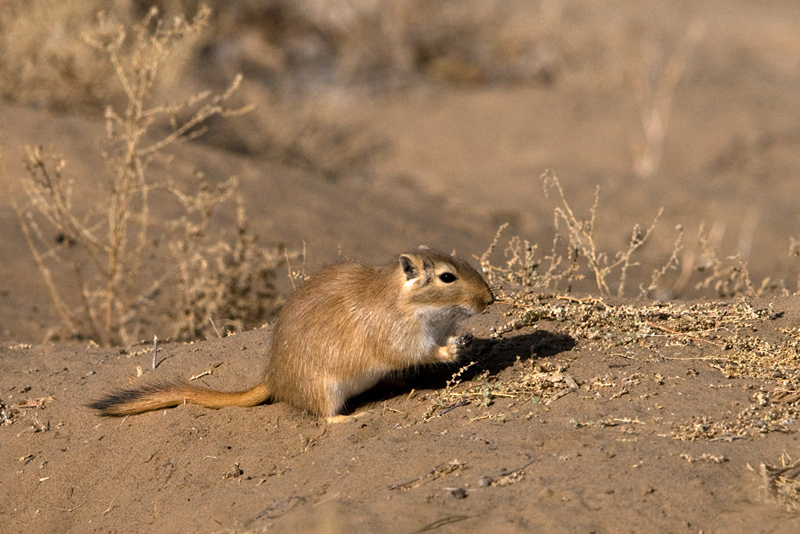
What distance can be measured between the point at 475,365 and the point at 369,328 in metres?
0.64

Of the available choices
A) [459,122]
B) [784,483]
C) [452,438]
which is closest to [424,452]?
[452,438]

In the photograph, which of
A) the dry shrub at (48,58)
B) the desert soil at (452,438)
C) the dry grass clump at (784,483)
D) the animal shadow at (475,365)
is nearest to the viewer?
the dry grass clump at (784,483)

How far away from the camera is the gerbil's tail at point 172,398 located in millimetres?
4512

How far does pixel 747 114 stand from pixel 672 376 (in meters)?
11.1

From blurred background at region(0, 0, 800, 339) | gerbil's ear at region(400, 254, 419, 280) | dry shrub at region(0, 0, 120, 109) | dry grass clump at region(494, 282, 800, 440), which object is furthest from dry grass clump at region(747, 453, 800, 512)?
dry shrub at region(0, 0, 120, 109)

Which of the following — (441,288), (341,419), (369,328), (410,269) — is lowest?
(341,419)

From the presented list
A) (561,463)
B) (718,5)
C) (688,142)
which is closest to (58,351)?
(561,463)

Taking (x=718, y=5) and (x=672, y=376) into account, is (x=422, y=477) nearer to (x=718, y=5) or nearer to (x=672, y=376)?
(x=672, y=376)

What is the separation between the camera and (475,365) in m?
4.50

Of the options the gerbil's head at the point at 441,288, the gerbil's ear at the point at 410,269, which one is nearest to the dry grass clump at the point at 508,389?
the gerbil's head at the point at 441,288

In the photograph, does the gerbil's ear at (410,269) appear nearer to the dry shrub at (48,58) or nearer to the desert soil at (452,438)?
the desert soil at (452,438)

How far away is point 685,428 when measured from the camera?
3621 millimetres

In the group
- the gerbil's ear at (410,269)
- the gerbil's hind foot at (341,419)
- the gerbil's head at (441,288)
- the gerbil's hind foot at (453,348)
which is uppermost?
the gerbil's ear at (410,269)

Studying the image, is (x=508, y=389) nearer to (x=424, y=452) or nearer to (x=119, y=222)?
(x=424, y=452)
